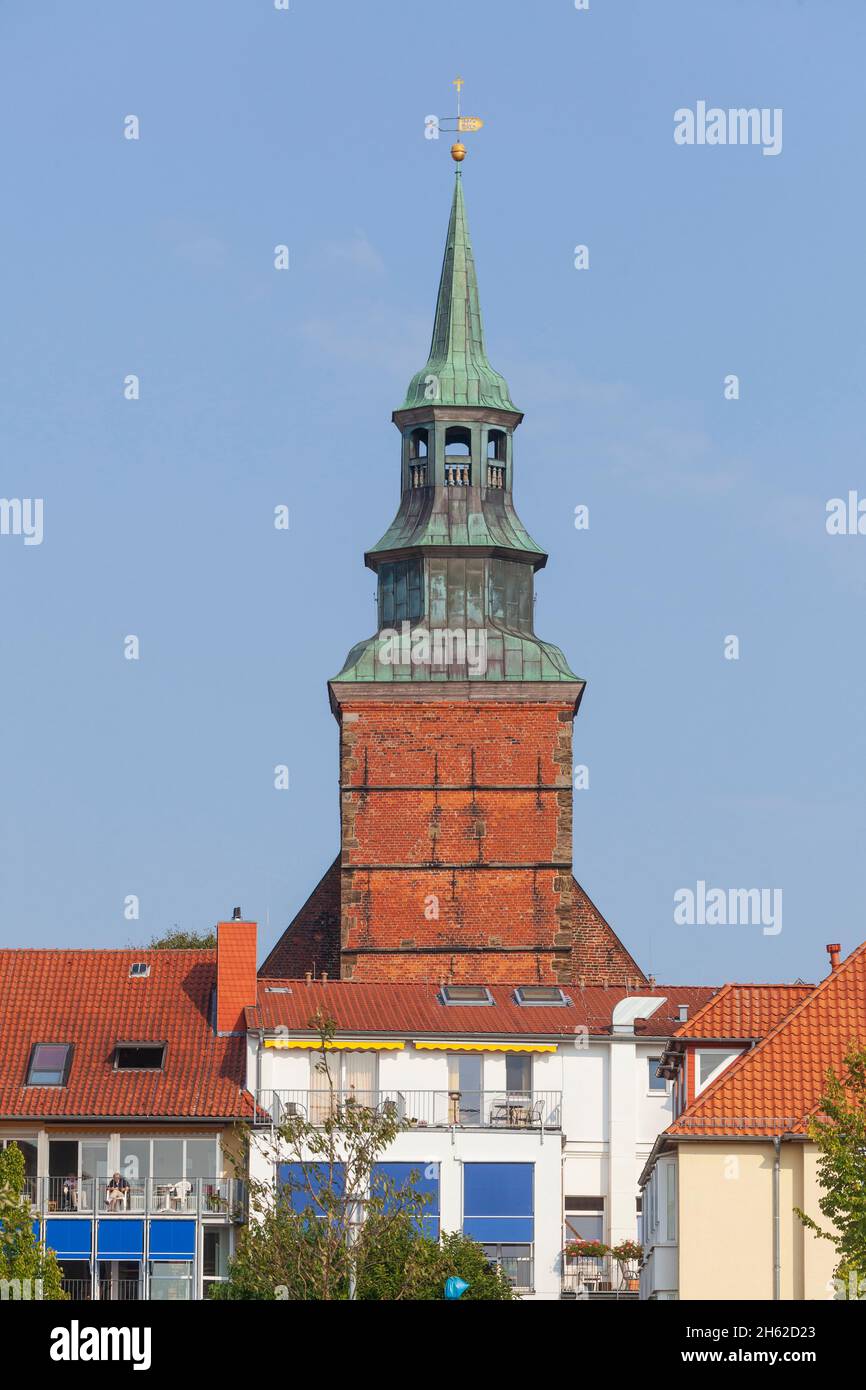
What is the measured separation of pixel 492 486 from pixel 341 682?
8347mm

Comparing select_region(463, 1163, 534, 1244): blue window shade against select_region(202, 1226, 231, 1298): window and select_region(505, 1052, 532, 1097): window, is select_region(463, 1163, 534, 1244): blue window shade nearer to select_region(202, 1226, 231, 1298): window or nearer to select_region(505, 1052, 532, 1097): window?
select_region(505, 1052, 532, 1097): window

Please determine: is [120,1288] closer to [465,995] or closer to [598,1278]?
[598,1278]

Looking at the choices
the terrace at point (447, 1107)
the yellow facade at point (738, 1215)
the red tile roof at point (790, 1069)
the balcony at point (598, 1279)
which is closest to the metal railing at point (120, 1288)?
the terrace at point (447, 1107)

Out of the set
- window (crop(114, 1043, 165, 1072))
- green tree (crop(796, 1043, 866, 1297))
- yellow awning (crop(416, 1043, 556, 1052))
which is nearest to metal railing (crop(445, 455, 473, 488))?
yellow awning (crop(416, 1043, 556, 1052))

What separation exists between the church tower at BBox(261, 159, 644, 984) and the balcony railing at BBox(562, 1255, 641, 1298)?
1857 cm

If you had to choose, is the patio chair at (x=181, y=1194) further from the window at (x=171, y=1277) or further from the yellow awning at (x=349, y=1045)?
the yellow awning at (x=349, y=1045)

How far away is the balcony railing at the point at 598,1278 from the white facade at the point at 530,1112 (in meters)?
0.22

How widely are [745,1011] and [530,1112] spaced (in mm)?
10101

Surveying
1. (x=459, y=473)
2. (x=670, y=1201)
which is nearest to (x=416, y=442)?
(x=459, y=473)

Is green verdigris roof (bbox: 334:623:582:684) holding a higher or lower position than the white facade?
higher

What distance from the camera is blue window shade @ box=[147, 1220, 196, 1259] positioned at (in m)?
54.0

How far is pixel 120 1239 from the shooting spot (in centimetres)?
5409

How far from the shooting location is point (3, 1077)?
5706cm
